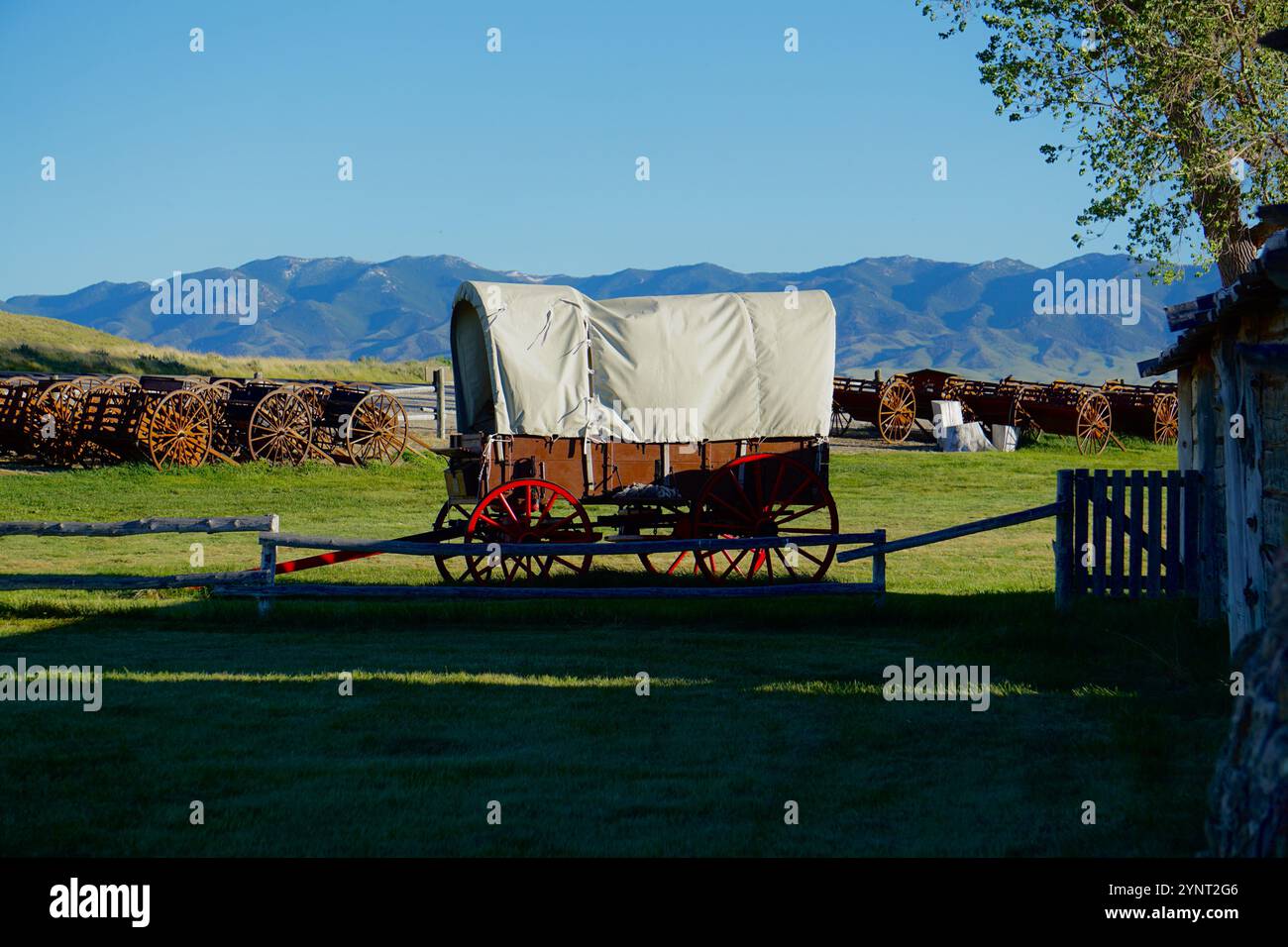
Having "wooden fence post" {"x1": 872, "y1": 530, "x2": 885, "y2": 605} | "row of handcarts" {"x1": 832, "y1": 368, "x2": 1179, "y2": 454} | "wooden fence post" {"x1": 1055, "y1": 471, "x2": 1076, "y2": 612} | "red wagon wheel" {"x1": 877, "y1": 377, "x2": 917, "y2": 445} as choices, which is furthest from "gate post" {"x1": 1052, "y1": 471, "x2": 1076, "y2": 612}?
"red wagon wheel" {"x1": 877, "y1": 377, "x2": 917, "y2": 445}

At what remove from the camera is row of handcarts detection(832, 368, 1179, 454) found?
33.1 metres

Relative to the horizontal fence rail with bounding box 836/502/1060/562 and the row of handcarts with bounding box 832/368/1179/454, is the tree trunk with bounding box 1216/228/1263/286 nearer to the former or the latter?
the horizontal fence rail with bounding box 836/502/1060/562

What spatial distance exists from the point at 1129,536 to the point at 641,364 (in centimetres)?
550

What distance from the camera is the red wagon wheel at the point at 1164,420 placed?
33.5 meters

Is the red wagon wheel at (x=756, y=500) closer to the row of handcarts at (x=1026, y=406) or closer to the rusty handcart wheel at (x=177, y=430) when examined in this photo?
the rusty handcart wheel at (x=177, y=430)

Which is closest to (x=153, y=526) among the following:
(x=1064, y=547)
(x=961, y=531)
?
(x=961, y=531)

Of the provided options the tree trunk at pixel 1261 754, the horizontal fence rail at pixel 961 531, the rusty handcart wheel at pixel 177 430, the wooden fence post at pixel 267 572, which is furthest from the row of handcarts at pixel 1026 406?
the tree trunk at pixel 1261 754

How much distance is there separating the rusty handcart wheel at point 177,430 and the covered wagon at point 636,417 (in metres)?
14.3

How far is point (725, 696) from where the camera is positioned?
8977 millimetres

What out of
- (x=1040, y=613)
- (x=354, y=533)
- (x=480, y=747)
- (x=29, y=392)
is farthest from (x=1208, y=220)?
(x=29, y=392)

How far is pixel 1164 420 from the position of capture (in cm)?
3369

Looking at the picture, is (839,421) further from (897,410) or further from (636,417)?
(636,417)
